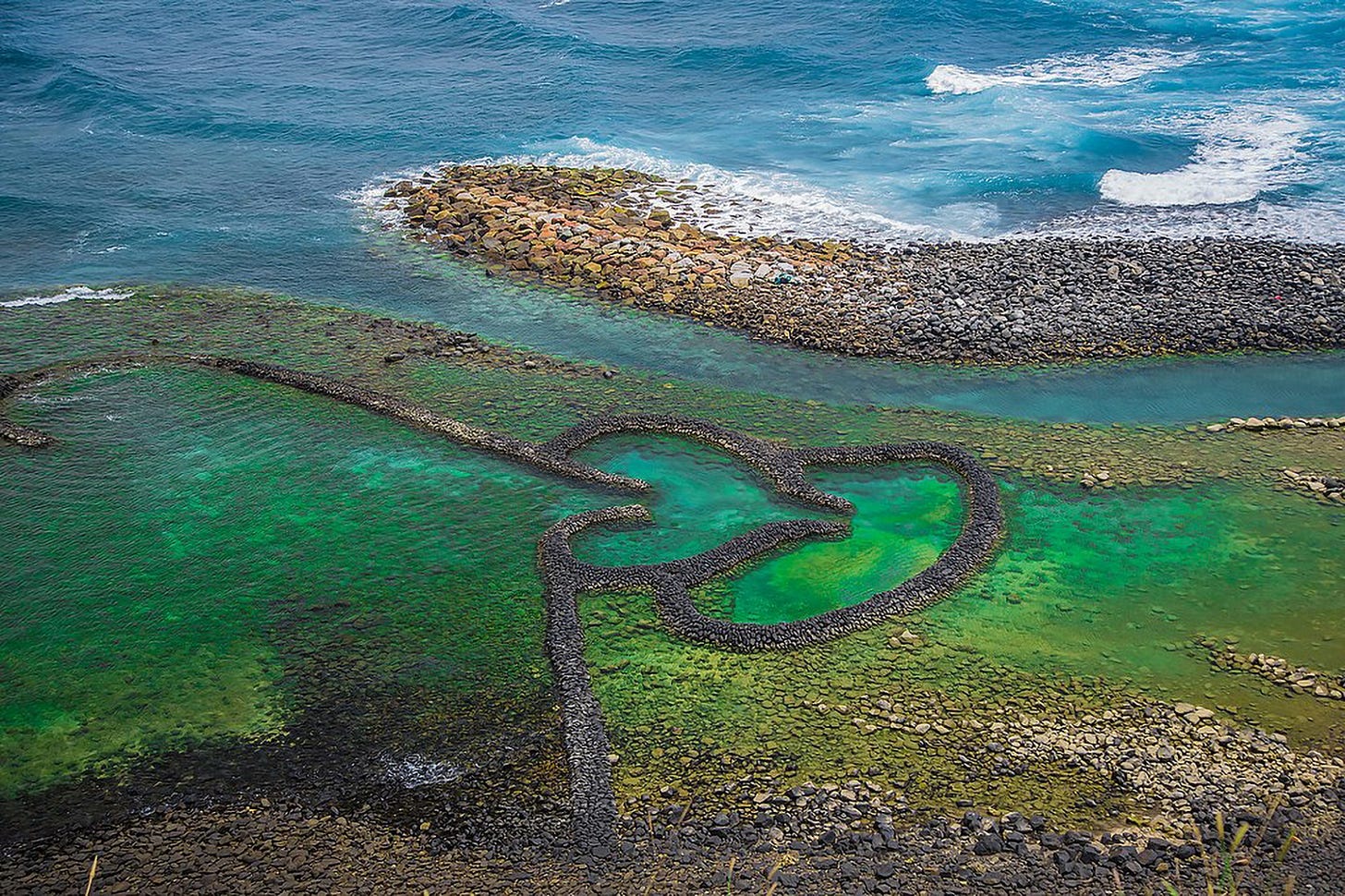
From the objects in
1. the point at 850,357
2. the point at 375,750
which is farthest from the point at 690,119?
the point at 375,750

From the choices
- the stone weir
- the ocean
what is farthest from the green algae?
the ocean

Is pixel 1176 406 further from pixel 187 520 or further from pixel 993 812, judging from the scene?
pixel 187 520

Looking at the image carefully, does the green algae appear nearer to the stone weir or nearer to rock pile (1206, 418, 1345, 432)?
the stone weir

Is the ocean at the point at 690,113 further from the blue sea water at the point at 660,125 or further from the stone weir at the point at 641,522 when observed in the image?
the stone weir at the point at 641,522

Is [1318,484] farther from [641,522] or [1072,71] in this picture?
[1072,71]

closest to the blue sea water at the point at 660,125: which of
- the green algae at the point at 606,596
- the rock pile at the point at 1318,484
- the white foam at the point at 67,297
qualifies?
the white foam at the point at 67,297

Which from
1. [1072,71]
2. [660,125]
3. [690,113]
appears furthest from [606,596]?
[1072,71]
